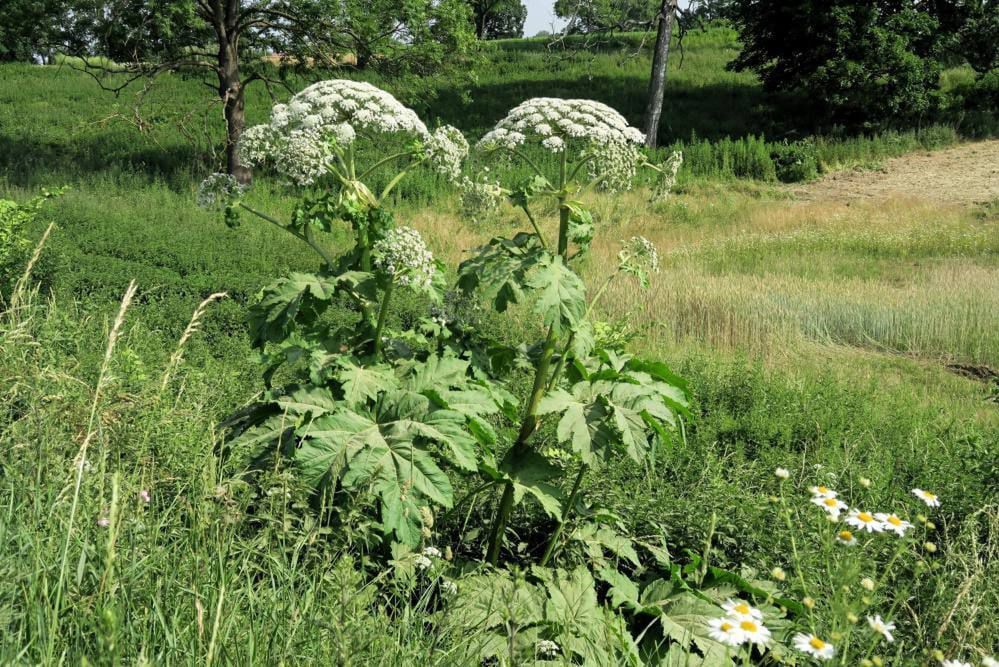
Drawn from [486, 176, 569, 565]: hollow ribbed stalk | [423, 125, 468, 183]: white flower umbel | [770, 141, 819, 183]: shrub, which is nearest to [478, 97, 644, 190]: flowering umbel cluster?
[423, 125, 468, 183]: white flower umbel

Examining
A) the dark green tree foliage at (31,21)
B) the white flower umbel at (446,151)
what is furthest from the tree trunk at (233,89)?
the white flower umbel at (446,151)

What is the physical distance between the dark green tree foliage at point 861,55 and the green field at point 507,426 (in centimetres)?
336

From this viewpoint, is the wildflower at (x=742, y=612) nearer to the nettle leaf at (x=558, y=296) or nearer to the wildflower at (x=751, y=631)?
the wildflower at (x=751, y=631)

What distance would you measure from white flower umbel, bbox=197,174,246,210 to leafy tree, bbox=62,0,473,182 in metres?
13.9

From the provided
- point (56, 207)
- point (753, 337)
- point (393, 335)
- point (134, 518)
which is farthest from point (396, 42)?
point (134, 518)

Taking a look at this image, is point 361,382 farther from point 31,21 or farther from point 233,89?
point 31,21

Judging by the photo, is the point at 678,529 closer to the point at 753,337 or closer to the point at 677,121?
the point at 753,337

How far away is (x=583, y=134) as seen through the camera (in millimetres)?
4242

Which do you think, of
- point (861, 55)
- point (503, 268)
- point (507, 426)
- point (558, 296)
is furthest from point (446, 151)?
point (861, 55)

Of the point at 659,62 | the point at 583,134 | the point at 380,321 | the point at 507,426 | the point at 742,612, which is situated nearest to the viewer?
the point at 742,612

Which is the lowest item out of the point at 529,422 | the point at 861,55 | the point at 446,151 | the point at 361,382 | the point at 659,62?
the point at 529,422

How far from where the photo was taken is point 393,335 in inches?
171

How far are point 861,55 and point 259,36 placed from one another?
56.4 ft

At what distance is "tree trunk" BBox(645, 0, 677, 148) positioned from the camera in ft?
72.6
